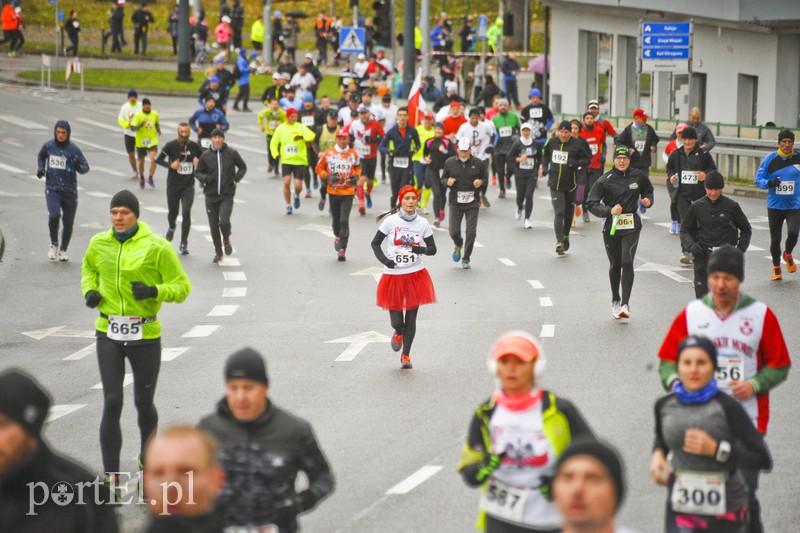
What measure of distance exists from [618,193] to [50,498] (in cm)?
1218

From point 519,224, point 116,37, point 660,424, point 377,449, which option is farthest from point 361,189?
point 116,37

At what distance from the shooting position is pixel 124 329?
970cm

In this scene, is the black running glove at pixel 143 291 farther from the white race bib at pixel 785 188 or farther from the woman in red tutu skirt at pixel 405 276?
the white race bib at pixel 785 188

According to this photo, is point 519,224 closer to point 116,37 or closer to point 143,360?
point 143,360

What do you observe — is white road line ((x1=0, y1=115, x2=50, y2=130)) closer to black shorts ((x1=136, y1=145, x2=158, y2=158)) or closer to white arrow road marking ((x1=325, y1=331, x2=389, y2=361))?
black shorts ((x1=136, y1=145, x2=158, y2=158))

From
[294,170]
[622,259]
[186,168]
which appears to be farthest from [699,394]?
[294,170]

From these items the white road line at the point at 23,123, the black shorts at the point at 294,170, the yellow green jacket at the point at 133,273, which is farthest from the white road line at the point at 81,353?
the white road line at the point at 23,123

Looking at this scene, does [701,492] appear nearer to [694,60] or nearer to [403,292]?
[403,292]

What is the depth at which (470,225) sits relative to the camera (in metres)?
20.4

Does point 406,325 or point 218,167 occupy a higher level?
point 218,167

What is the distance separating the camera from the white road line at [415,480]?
961cm

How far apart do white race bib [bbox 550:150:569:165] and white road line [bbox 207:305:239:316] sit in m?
6.20

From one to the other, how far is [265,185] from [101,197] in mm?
3817

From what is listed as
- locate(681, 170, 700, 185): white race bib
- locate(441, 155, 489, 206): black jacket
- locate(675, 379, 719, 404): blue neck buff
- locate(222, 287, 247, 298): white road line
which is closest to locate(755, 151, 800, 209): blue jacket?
locate(681, 170, 700, 185): white race bib
